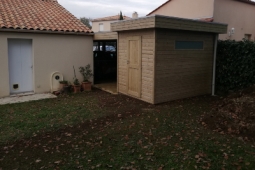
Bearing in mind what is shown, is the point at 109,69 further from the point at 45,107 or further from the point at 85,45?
the point at 45,107

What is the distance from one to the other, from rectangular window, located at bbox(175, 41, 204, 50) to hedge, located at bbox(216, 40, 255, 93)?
105 cm

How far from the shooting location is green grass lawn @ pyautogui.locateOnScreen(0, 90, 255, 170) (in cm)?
407

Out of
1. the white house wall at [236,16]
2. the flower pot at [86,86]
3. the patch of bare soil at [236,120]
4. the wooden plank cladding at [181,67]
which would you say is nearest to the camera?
the patch of bare soil at [236,120]

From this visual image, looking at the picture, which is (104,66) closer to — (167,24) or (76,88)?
(76,88)

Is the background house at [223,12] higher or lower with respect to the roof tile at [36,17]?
higher

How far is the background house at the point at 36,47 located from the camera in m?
9.02

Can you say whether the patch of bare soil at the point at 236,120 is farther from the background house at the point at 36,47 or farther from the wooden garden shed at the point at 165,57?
the background house at the point at 36,47

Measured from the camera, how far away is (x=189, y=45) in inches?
337

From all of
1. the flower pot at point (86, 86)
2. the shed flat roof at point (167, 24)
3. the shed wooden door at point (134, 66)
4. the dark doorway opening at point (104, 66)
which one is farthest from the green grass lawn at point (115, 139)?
the dark doorway opening at point (104, 66)

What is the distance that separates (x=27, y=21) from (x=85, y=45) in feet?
8.46

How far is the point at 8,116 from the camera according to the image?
6715 mm

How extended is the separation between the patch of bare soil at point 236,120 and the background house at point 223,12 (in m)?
9.08

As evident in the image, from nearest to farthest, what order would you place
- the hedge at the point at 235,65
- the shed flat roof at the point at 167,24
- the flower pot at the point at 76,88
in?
the shed flat roof at the point at 167,24
the hedge at the point at 235,65
the flower pot at the point at 76,88

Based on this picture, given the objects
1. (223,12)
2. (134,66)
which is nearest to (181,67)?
(134,66)
